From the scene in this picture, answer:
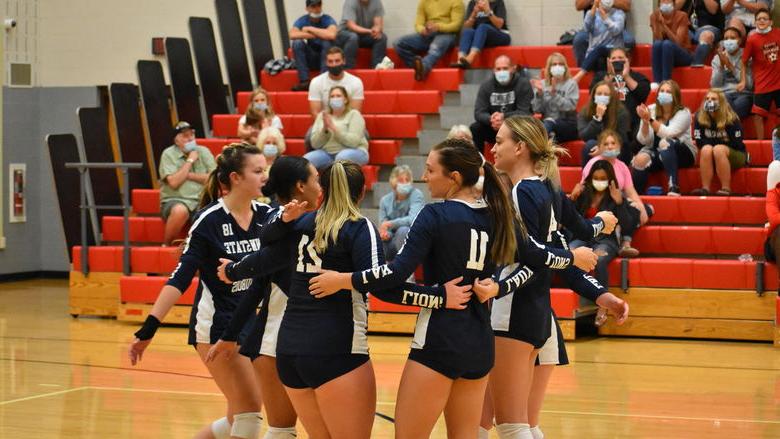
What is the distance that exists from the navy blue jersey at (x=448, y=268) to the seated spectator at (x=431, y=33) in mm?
8624

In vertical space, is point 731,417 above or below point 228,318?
below

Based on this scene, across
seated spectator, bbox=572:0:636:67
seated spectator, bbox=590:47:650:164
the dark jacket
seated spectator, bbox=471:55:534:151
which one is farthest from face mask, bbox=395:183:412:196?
seated spectator, bbox=572:0:636:67

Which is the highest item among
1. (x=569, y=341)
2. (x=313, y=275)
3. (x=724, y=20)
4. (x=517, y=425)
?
(x=724, y=20)

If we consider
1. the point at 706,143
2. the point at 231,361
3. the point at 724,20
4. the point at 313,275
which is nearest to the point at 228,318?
the point at 231,361

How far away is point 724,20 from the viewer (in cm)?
1212

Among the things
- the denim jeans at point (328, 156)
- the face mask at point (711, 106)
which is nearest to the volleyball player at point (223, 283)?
the denim jeans at point (328, 156)

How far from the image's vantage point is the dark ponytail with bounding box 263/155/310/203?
4203 millimetres

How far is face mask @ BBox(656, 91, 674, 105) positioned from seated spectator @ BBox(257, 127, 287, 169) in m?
3.59

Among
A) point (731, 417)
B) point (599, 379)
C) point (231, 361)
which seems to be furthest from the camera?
point (599, 379)

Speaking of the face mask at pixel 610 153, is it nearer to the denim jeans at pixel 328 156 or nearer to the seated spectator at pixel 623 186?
the seated spectator at pixel 623 186

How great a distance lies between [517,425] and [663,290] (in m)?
5.74

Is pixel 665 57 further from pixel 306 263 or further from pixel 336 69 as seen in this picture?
Answer: pixel 306 263

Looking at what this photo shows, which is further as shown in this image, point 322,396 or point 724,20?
point 724,20

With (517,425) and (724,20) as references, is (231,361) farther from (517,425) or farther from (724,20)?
(724,20)
